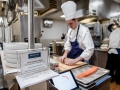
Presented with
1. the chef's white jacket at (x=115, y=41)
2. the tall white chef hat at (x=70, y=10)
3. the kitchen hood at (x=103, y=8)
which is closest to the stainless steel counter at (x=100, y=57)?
the chef's white jacket at (x=115, y=41)

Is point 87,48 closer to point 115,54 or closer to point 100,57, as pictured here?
point 115,54

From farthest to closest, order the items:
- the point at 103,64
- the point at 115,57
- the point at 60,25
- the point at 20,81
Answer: the point at 60,25
the point at 103,64
the point at 115,57
the point at 20,81

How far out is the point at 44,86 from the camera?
54 cm

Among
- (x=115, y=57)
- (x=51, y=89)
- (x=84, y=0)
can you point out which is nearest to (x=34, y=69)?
(x=51, y=89)

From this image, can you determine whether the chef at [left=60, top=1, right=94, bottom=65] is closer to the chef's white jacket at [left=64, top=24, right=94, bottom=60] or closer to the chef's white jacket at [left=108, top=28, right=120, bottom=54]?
the chef's white jacket at [left=64, top=24, right=94, bottom=60]

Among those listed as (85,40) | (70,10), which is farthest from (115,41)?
(70,10)

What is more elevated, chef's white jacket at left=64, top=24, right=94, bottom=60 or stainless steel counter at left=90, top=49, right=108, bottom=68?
chef's white jacket at left=64, top=24, right=94, bottom=60

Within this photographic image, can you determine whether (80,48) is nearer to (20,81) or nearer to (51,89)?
(51,89)

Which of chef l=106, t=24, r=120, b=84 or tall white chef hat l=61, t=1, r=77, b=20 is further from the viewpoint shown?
chef l=106, t=24, r=120, b=84

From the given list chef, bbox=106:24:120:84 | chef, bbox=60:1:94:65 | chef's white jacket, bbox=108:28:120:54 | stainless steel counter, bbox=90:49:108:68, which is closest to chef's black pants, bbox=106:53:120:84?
chef, bbox=106:24:120:84

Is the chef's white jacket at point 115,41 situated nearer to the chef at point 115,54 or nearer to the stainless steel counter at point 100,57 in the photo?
the chef at point 115,54

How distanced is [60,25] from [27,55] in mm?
5950

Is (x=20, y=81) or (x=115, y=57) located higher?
(x=20, y=81)

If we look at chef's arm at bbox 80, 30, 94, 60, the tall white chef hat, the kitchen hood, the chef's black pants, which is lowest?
the chef's black pants
